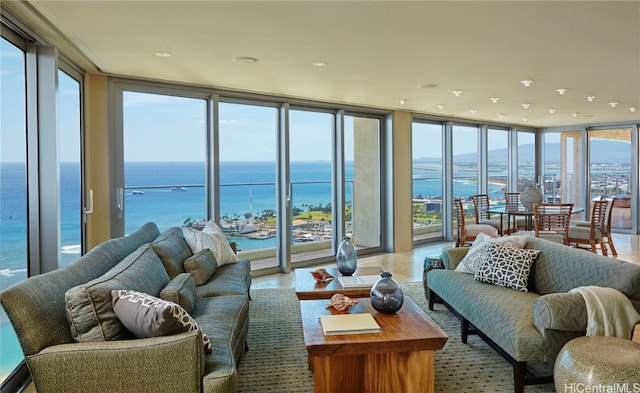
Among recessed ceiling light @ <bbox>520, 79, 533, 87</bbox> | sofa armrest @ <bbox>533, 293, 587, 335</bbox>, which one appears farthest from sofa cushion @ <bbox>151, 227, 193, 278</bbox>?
recessed ceiling light @ <bbox>520, 79, 533, 87</bbox>

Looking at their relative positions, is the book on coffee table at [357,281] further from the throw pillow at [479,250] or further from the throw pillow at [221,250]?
the throw pillow at [221,250]

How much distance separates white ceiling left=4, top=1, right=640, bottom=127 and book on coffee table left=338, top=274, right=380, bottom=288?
188 centimetres

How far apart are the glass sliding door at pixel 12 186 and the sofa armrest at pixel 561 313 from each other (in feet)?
10.3

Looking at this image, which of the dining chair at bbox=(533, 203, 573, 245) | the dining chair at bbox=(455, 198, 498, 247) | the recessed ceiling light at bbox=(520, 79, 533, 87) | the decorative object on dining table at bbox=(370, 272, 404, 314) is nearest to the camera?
the decorative object on dining table at bbox=(370, 272, 404, 314)

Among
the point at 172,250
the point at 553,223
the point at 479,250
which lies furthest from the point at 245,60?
the point at 553,223

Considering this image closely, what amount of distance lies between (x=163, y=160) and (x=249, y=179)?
1.20 meters

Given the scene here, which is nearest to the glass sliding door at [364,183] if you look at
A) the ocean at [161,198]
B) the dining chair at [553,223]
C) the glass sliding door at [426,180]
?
the ocean at [161,198]

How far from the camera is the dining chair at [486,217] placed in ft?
25.3

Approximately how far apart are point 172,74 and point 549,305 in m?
4.03

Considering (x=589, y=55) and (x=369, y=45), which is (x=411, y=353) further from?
(x=589, y=55)

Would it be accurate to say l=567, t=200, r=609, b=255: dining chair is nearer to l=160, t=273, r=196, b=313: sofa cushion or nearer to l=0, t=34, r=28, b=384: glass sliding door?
l=160, t=273, r=196, b=313: sofa cushion

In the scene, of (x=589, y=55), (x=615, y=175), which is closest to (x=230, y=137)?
(x=589, y=55)

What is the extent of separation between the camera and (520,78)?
5031 mm

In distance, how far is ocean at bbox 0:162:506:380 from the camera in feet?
9.62
